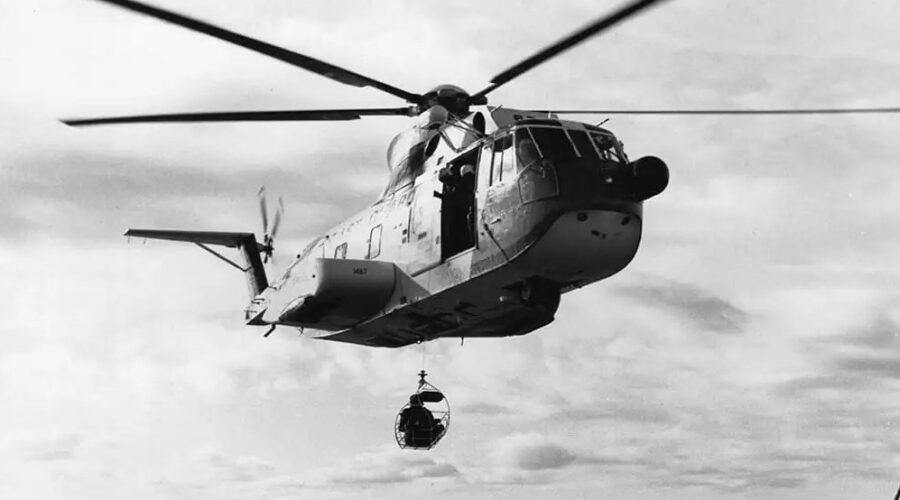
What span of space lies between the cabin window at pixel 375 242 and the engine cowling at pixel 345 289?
581 millimetres

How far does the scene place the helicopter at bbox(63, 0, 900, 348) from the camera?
16.4 m

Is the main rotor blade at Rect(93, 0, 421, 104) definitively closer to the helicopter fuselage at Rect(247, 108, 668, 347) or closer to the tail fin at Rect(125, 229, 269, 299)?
the helicopter fuselage at Rect(247, 108, 668, 347)

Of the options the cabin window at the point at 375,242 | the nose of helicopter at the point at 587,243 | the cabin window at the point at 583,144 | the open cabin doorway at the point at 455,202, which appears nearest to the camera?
the nose of helicopter at the point at 587,243

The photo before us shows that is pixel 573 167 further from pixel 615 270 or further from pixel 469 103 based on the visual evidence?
pixel 469 103

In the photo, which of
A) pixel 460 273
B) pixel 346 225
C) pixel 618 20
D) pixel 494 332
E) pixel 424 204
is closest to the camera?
pixel 618 20

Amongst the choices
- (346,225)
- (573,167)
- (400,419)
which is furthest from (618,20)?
(400,419)

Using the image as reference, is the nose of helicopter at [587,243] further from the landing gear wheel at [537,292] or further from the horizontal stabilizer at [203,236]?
the horizontal stabilizer at [203,236]

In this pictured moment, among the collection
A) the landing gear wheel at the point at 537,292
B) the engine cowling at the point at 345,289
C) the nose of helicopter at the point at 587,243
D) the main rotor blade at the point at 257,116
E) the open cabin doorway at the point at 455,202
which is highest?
the main rotor blade at the point at 257,116

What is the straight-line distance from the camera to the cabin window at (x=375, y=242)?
2064cm

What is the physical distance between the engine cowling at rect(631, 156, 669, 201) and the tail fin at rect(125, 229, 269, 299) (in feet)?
45.7

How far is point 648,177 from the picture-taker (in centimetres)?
1638

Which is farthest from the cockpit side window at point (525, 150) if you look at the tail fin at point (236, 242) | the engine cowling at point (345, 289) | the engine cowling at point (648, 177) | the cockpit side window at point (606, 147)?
the tail fin at point (236, 242)

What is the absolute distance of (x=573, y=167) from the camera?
16.4 meters

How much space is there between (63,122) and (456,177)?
22.8 ft
